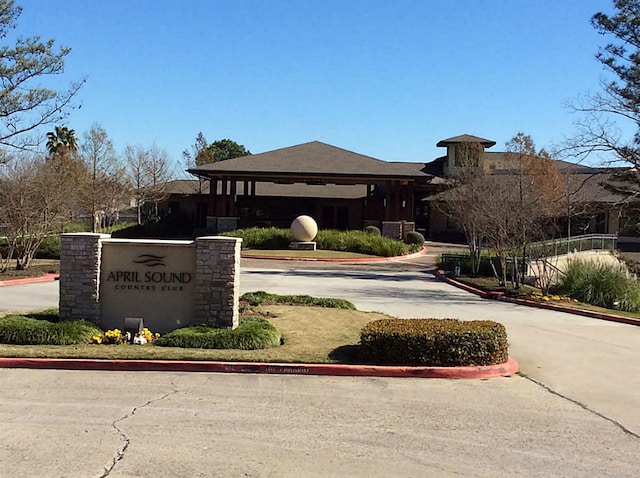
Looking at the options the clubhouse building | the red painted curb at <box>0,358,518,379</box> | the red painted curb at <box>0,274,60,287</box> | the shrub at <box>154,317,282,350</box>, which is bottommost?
the red painted curb at <box>0,358,518,379</box>

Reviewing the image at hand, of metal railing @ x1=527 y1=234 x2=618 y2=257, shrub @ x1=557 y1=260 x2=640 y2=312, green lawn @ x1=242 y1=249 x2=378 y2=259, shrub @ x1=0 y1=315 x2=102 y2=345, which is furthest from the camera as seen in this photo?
green lawn @ x1=242 y1=249 x2=378 y2=259

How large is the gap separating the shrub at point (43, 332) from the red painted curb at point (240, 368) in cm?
110

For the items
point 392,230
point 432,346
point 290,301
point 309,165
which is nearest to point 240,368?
point 432,346

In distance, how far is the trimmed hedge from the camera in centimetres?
959

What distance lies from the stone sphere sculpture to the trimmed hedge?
26004 mm

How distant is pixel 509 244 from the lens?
74.7 ft

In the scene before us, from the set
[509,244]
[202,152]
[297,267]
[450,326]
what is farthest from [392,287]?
[202,152]

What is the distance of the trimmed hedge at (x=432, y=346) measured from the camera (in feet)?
31.4

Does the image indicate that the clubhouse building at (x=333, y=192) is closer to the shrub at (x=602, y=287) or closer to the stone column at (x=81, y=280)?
the shrub at (x=602, y=287)

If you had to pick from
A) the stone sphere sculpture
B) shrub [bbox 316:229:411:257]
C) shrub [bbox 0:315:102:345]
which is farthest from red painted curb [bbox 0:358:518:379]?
the stone sphere sculpture

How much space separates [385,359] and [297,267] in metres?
19.2

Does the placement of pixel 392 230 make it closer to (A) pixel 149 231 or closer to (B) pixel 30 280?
(A) pixel 149 231

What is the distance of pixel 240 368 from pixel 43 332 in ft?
11.7

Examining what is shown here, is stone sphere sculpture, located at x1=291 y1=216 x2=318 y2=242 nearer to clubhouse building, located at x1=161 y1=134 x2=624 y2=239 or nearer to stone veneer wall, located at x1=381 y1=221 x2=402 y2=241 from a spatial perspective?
clubhouse building, located at x1=161 y1=134 x2=624 y2=239
